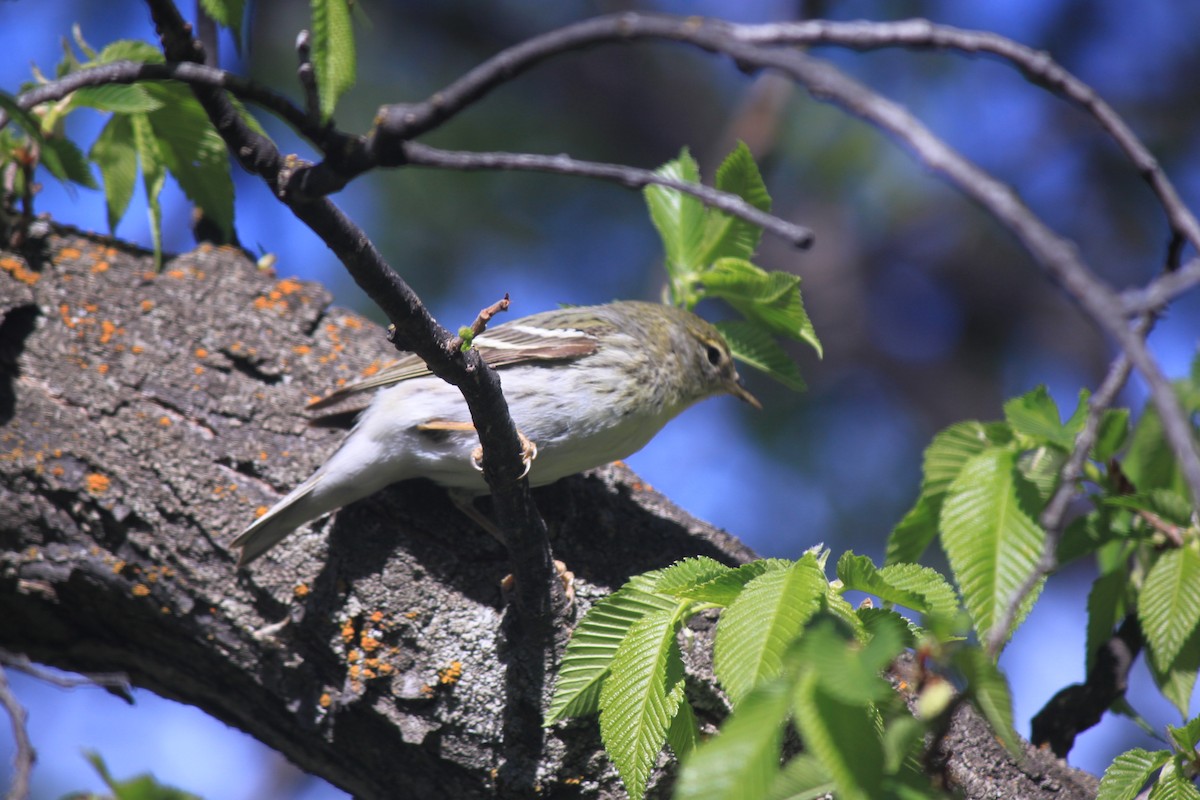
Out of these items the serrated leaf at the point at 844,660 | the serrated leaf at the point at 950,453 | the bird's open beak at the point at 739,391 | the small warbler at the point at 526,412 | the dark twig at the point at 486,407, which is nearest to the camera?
the serrated leaf at the point at 844,660

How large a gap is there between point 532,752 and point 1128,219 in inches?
348

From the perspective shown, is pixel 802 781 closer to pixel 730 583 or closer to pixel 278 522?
pixel 730 583

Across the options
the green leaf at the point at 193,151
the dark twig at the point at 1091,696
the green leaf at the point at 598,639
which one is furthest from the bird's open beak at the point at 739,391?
the green leaf at the point at 598,639

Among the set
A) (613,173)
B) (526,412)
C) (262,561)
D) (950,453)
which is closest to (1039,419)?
(950,453)

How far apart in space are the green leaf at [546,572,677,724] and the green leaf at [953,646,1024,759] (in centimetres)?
96

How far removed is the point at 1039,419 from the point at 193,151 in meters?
3.16

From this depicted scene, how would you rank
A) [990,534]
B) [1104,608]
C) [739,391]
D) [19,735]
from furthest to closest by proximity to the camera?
[739,391]
[1104,608]
[990,534]
[19,735]

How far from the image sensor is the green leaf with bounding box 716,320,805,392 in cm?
386

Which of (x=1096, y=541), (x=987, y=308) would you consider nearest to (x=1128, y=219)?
(x=987, y=308)

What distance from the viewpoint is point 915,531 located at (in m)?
3.42

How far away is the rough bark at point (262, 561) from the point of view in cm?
314

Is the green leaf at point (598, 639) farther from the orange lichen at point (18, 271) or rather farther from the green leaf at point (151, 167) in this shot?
the orange lichen at point (18, 271)

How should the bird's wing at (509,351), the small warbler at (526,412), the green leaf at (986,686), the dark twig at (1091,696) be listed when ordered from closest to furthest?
1. the green leaf at (986,686)
2. the small warbler at (526,412)
3. the dark twig at (1091,696)
4. the bird's wing at (509,351)

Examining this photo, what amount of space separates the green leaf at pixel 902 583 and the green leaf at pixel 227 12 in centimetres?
202
